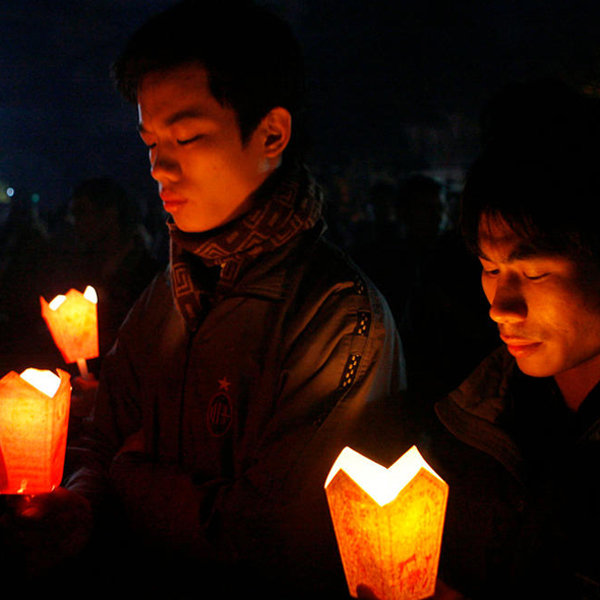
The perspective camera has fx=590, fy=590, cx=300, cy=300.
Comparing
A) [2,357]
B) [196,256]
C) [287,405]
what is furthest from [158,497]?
[2,357]

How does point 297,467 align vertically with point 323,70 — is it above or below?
below

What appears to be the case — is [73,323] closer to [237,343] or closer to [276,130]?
[237,343]

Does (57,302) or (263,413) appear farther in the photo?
(57,302)

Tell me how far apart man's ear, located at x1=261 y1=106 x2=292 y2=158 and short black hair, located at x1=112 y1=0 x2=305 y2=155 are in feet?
0.08

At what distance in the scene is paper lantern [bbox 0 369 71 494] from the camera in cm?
148

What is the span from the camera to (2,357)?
3.55 metres

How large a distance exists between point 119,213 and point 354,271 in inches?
114

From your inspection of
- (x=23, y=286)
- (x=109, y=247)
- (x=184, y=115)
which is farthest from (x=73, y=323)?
(x=23, y=286)

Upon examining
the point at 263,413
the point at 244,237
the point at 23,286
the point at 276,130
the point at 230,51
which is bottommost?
the point at 263,413

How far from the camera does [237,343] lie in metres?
1.82

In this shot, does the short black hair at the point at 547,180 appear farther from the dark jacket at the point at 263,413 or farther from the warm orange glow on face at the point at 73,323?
the warm orange glow on face at the point at 73,323

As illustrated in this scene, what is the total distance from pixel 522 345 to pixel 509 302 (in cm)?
11

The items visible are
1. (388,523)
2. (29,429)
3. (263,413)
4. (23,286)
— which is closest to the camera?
(388,523)

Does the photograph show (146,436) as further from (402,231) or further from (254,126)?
(402,231)
